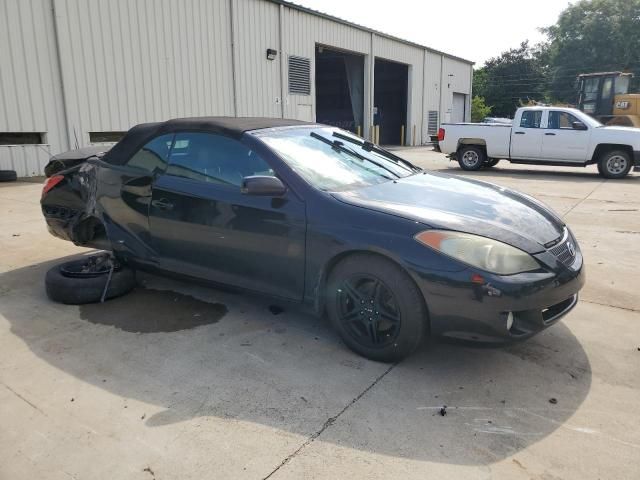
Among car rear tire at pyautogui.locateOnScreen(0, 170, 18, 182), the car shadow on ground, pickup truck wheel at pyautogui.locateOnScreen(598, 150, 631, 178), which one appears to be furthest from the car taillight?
pickup truck wheel at pyautogui.locateOnScreen(598, 150, 631, 178)

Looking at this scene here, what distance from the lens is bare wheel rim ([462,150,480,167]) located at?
14.9 m

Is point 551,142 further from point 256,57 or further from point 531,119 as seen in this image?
point 256,57

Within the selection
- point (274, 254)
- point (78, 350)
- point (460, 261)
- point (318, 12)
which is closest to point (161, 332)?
point (78, 350)

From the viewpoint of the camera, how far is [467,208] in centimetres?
333

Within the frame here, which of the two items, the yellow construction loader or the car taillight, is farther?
the yellow construction loader

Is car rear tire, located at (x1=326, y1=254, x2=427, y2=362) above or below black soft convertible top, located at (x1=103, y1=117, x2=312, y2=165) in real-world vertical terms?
below

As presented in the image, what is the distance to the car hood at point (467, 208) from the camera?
10.00 ft

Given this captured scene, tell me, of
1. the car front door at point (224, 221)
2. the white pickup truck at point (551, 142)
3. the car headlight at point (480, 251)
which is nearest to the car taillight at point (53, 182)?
the car front door at point (224, 221)

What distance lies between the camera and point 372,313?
318cm

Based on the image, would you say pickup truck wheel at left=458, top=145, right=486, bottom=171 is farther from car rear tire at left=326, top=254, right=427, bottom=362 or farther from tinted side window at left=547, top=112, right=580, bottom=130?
car rear tire at left=326, top=254, right=427, bottom=362

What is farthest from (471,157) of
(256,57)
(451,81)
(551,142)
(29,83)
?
(451,81)

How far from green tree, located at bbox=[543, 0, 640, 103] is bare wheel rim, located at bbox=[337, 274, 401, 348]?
58376 millimetres

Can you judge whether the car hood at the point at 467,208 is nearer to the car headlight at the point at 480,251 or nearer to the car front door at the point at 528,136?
the car headlight at the point at 480,251

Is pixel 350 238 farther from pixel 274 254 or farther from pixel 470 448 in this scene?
pixel 470 448
